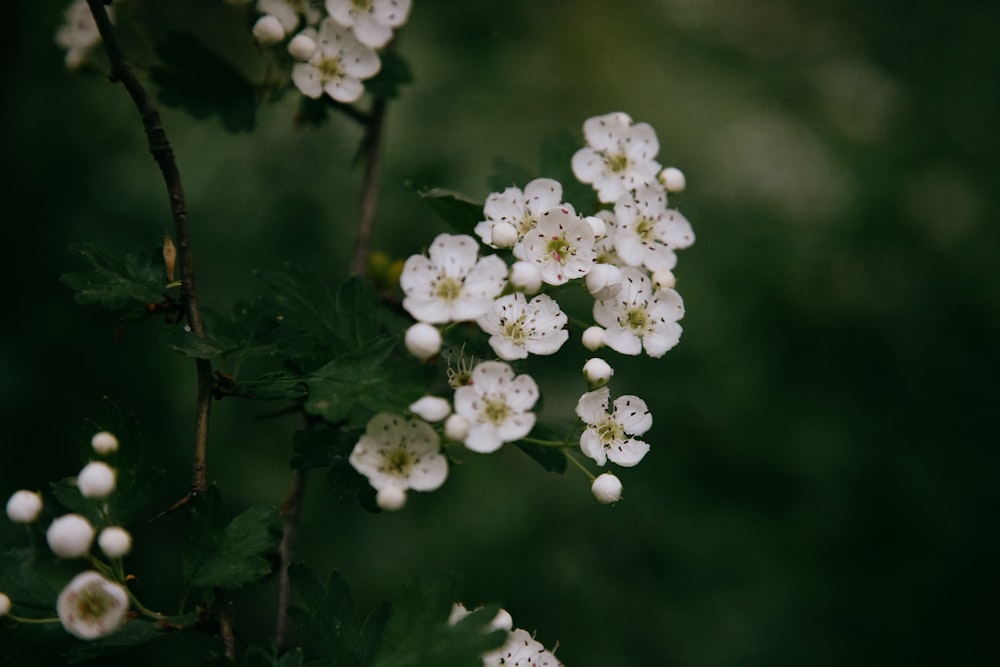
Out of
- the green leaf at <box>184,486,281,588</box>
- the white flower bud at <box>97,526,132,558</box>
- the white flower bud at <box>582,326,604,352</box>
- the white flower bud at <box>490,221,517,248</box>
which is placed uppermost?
the white flower bud at <box>490,221,517,248</box>

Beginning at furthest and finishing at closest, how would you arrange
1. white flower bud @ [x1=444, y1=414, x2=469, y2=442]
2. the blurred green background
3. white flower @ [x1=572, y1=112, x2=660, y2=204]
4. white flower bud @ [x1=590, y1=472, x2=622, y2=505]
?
1. the blurred green background
2. white flower @ [x1=572, y1=112, x2=660, y2=204]
3. white flower bud @ [x1=590, y1=472, x2=622, y2=505]
4. white flower bud @ [x1=444, y1=414, x2=469, y2=442]

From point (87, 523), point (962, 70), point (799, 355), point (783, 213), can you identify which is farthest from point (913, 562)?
point (87, 523)

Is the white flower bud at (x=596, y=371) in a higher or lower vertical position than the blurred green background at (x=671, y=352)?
higher

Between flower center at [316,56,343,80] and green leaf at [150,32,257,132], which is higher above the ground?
flower center at [316,56,343,80]

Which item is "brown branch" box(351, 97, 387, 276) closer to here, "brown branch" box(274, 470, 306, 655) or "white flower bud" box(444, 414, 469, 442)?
"brown branch" box(274, 470, 306, 655)

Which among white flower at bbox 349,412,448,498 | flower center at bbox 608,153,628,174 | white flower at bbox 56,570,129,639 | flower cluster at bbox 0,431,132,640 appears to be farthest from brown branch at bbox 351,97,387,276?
white flower at bbox 56,570,129,639

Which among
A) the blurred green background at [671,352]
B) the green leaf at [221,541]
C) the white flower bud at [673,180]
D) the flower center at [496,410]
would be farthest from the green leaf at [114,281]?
the blurred green background at [671,352]

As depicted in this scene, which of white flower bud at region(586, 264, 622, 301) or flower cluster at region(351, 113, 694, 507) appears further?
white flower bud at region(586, 264, 622, 301)

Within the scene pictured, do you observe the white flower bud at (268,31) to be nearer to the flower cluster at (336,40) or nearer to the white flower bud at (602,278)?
the flower cluster at (336,40)
